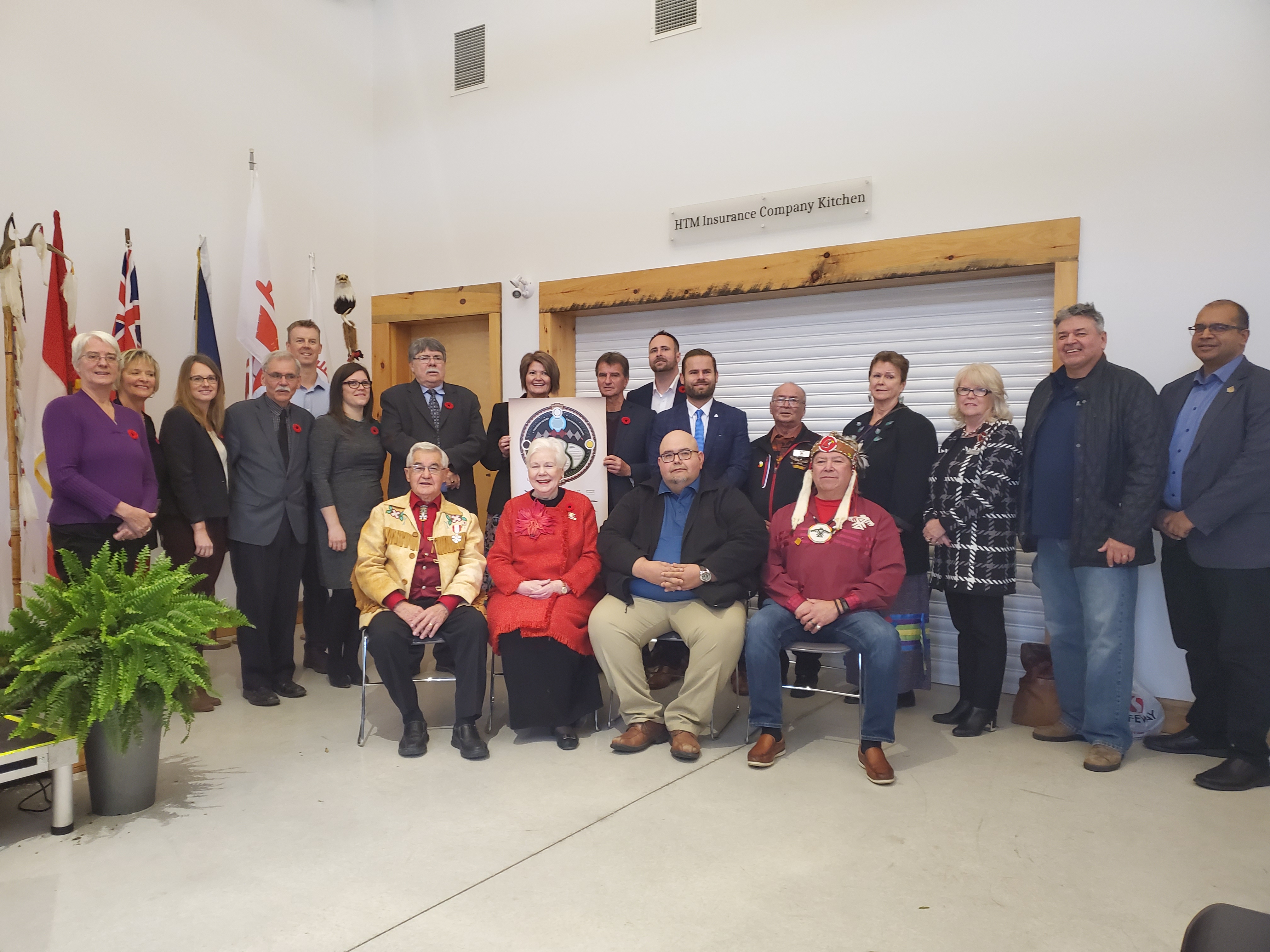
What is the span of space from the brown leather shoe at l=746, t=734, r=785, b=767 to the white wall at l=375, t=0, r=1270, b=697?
6.16 feet

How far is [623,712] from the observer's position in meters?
3.47

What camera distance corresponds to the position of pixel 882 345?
4699 millimetres

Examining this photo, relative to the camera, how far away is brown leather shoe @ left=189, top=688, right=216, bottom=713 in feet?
12.6

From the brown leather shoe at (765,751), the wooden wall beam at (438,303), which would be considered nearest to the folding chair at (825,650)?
the brown leather shoe at (765,751)

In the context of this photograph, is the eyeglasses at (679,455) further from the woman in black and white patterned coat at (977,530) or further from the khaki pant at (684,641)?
the woman in black and white patterned coat at (977,530)

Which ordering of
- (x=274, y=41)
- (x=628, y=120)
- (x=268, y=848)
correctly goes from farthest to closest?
1. (x=274, y=41)
2. (x=628, y=120)
3. (x=268, y=848)

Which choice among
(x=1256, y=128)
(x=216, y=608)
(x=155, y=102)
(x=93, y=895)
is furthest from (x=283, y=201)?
(x=1256, y=128)

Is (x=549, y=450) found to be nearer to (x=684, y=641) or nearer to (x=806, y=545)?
(x=684, y=641)

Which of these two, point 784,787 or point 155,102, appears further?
point 155,102

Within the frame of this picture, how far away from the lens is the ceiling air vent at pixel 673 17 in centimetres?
503

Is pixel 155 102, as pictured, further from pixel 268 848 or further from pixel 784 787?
pixel 784 787

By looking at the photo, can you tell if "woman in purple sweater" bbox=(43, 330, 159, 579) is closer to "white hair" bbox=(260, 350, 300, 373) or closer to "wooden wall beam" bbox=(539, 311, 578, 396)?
"white hair" bbox=(260, 350, 300, 373)

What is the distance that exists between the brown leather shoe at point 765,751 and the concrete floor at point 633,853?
1.8 inches

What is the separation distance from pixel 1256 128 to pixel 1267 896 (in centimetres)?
310
